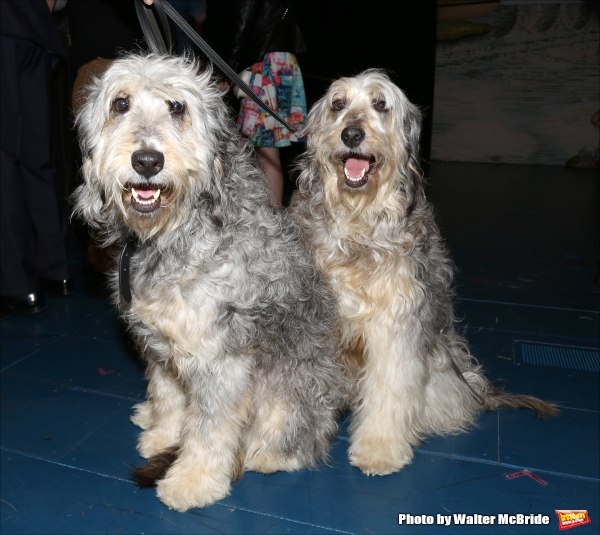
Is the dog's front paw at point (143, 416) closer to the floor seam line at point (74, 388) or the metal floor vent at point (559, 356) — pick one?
the floor seam line at point (74, 388)

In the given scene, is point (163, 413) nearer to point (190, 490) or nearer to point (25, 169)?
point (190, 490)

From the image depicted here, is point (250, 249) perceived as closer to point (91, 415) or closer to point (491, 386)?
point (91, 415)

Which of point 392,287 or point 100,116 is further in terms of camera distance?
point 392,287

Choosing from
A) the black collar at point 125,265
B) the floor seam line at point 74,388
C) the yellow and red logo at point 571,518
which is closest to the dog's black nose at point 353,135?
the black collar at point 125,265

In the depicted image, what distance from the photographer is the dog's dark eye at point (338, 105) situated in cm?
242

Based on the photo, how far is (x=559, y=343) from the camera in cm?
360

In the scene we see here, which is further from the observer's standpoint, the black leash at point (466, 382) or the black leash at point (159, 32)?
the black leash at point (466, 382)

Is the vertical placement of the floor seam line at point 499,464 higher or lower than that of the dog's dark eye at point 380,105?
lower

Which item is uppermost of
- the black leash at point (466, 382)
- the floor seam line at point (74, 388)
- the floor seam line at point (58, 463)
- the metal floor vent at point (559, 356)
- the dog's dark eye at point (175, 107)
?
the dog's dark eye at point (175, 107)

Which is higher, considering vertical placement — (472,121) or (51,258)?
(472,121)

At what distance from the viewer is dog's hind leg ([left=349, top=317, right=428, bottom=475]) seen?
237 centimetres

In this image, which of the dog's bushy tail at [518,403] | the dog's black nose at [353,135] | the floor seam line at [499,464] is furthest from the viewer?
the dog's bushy tail at [518,403]


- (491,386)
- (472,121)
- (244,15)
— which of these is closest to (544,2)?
(472,121)

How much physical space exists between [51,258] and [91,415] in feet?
5.80
